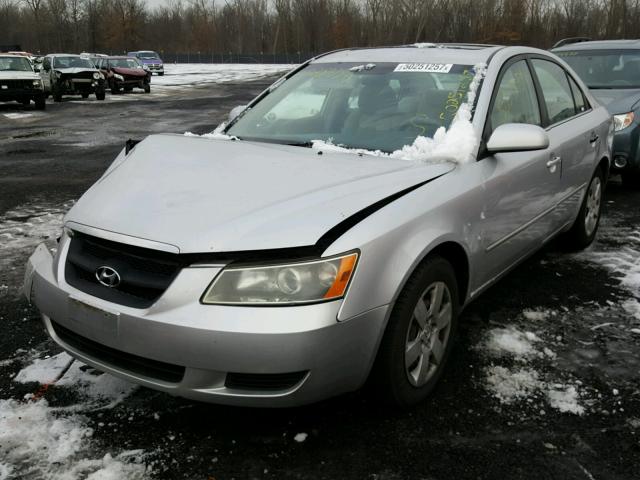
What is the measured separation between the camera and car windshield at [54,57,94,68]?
23094 millimetres

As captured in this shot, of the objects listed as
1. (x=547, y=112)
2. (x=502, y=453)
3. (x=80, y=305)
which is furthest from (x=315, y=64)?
(x=502, y=453)

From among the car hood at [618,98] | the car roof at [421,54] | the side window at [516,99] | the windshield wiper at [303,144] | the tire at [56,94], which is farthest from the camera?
the tire at [56,94]

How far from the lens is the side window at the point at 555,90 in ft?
13.5

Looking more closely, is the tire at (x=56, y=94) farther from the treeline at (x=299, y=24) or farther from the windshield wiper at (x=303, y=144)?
the treeline at (x=299, y=24)

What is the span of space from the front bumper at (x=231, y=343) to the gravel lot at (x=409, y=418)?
12.3 inches

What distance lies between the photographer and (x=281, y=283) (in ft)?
7.32

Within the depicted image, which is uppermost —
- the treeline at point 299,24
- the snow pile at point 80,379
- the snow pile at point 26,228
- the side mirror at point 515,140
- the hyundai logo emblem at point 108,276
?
the treeline at point 299,24

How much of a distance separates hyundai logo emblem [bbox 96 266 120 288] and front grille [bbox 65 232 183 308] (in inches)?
0.5

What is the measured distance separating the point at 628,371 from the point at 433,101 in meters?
1.71

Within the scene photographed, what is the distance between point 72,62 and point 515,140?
23.5m

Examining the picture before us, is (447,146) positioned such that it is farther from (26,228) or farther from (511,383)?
(26,228)

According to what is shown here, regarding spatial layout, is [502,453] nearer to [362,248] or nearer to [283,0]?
[362,248]

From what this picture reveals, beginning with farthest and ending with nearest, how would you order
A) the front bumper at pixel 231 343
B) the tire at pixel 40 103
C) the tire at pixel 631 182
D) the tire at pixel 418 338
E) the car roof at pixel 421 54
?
the tire at pixel 40 103, the tire at pixel 631 182, the car roof at pixel 421 54, the tire at pixel 418 338, the front bumper at pixel 231 343

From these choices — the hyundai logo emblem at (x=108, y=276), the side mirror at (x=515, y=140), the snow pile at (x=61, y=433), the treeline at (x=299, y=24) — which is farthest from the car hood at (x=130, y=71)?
the treeline at (x=299, y=24)
